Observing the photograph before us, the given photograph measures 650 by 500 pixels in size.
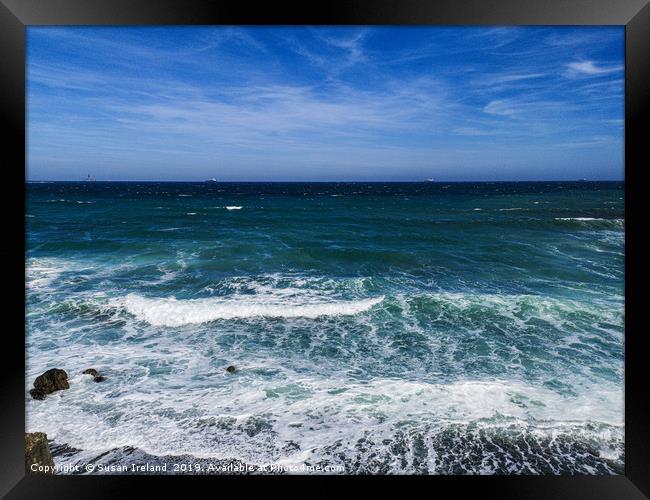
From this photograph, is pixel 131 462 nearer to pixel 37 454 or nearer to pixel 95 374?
pixel 37 454

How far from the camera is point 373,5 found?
4.91ft

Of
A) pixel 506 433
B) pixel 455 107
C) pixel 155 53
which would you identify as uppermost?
pixel 455 107

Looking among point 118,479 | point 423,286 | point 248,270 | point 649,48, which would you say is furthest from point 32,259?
point 649,48

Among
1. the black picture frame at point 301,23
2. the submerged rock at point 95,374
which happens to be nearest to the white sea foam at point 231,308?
the submerged rock at point 95,374

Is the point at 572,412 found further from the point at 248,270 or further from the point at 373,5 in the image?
the point at 248,270

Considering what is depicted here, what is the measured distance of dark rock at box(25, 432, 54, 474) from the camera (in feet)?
6.11

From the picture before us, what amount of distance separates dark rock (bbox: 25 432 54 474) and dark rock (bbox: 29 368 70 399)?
108 cm

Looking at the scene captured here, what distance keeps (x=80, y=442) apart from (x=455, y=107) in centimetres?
1277

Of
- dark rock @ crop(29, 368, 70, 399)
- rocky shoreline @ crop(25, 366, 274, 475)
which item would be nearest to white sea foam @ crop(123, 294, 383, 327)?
dark rock @ crop(29, 368, 70, 399)

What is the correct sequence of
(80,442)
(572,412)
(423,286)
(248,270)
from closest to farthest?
(80,442)
(572,412)
(423,286)
(248,270)

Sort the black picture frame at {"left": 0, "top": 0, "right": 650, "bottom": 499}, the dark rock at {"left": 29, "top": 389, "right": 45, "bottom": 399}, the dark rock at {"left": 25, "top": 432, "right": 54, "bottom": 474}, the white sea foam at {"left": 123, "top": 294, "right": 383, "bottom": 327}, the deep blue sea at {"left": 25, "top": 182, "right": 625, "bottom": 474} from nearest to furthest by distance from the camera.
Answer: the black picture frame at {"left": 0, "top": 0, "right": 650, "bottom": 499} → the dark rock at {"left": 25, "top": 432, "right": 54, "bottom": 474} → the deep blue sea at {"left": 25, "top": 182, "right": 625, "bottom": 474} → the dark rock at {"left": 29, "top": 389, "right": 45, "bottom": 399} → the white sea foam at {"left": 123, "top": 294, "right": 383, "bottom": 327}

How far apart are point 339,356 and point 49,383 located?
2.41m

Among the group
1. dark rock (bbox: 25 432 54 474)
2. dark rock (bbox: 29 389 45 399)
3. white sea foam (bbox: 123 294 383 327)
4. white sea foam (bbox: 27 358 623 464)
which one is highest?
white sea foam (bbox: 123 294 383 327)

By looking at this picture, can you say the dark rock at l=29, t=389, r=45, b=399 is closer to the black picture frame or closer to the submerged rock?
the submerged rock
